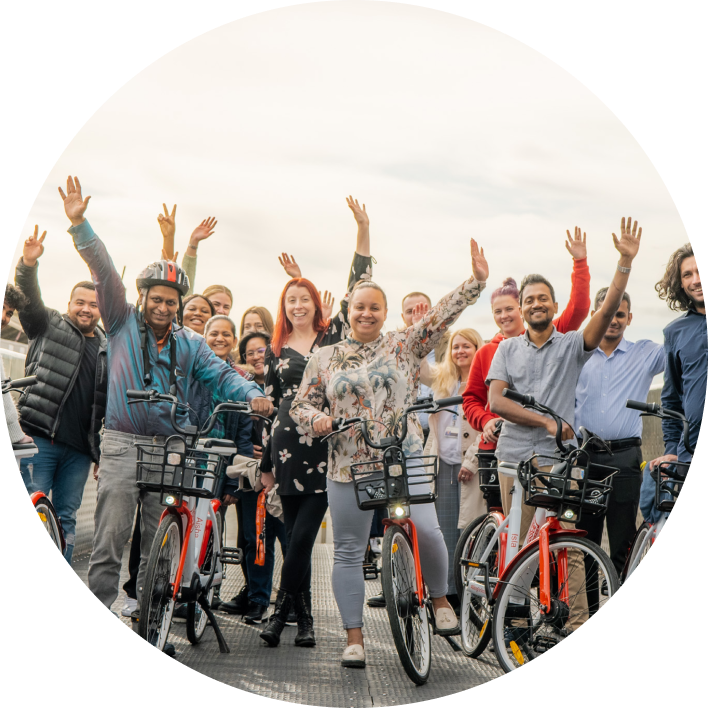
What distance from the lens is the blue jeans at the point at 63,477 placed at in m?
4.20

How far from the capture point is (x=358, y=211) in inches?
138

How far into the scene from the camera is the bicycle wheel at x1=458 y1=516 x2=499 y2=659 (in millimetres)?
4246

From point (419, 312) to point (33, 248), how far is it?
1679mm

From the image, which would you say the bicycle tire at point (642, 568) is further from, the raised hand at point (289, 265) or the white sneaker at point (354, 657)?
the raised hand at point (289, 265)

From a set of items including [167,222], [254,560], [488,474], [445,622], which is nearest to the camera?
[167,222]

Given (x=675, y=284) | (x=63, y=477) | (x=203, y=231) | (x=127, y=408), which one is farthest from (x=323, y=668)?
(x=675, y=284)

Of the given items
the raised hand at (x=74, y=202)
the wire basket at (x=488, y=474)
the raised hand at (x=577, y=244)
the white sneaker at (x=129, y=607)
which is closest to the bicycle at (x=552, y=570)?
the raised hand at (x=577, y=244)

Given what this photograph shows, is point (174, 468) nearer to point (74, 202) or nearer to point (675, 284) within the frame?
point (74, 202)

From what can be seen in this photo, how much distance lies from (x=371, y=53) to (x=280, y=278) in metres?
0.99

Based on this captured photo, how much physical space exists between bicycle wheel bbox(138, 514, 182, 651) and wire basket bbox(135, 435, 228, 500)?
0.16 meters

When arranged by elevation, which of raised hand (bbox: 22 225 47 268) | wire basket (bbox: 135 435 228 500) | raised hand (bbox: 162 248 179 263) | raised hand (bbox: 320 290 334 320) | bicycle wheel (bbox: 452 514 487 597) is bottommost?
bicycle wheel (bbox: 452 514 487 597)

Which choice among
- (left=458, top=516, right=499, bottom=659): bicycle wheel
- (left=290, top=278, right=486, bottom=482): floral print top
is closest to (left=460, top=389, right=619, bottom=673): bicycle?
(left=458, top=516, right=499, bottom=659): bicycle wheel

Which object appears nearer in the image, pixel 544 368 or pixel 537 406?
pixel 537 406

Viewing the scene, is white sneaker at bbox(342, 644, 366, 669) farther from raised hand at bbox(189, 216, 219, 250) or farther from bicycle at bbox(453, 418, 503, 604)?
raised hand at bbox(189, 216, 219, 250)
